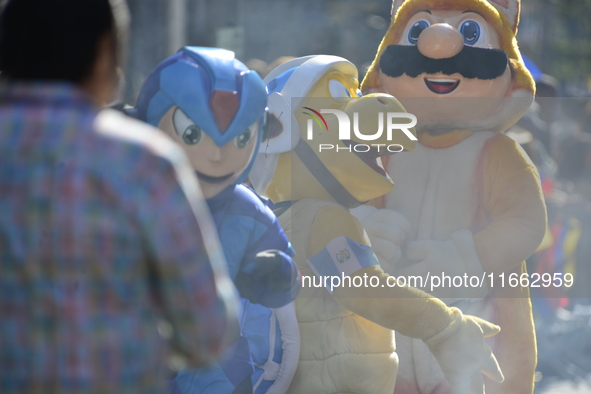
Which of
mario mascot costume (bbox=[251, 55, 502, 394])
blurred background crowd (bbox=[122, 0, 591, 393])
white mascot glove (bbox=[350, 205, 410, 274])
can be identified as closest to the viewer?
mario mascot costume (bbox=[251, 55, 502, 394])

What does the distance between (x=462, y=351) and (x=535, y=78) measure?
12.9 ft

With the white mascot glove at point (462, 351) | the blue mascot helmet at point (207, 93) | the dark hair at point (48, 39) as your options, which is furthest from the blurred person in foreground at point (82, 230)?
the white mascot glove at point (462, 351)

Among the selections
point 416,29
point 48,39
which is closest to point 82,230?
point 48,39

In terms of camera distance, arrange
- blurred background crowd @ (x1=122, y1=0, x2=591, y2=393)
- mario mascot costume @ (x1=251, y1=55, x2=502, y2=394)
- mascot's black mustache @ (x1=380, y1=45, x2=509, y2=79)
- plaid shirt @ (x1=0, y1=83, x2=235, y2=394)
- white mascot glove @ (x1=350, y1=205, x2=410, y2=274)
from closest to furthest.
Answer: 1. plaid shirt @ (x1=0, y1=83, x2=235, y2=394)
2. mario mascot costume @ (x1=251, y1=55, x2=502, y2=394)
3. white mascot glove @ (x1=350, y1=205, x2=410, y2=274)
4. mascot's black mustache @ (x1=380, y1=45, x2=509, y2=79)
5. blurred background crowd @ (x1=122, y1=0, x2=591, y2=393)

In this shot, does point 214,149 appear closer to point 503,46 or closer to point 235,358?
point 235,358

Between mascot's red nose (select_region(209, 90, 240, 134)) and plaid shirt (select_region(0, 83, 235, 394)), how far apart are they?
2.43 ft

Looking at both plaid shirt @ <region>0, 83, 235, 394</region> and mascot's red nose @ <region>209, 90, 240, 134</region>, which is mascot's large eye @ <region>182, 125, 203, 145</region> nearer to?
mascot's red nose @ <region>209, 90, 240, 134</region>

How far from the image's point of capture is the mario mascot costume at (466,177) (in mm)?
2527

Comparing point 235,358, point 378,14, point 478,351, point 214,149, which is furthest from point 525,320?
point 378,14

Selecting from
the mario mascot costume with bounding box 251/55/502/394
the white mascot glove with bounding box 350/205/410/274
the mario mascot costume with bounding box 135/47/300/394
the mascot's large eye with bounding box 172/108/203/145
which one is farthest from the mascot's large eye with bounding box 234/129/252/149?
the white mascot glove with bounding box 350/205/410/274

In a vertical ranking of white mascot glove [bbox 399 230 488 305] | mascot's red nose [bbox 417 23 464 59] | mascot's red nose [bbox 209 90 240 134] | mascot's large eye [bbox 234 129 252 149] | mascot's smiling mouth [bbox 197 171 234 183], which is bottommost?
white mascot glove [bbox 399 230 488 305]

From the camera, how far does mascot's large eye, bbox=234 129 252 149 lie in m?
1.93

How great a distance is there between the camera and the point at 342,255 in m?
2.20

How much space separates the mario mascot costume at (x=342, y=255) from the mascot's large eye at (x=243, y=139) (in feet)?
1.07
